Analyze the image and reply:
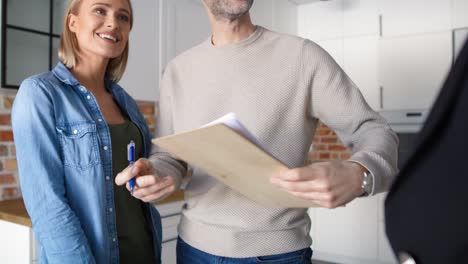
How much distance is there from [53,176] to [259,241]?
0.55 meters

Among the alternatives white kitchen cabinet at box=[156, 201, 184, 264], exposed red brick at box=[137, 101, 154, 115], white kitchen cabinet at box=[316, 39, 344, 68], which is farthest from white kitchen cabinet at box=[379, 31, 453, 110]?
white kitchen cabinet at box=[156, 201, 184, 264]

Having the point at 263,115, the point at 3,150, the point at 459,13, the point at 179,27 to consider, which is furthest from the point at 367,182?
the point at 459,13

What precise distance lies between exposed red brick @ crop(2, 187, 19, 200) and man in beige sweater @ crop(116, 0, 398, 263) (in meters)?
1.15

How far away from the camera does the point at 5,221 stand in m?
1.64

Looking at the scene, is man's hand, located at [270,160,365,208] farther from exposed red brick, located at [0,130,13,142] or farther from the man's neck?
exposed red brick, located at [0,130,13,142]

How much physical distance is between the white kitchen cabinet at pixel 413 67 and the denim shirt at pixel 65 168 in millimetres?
2789

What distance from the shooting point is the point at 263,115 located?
1.03 metres

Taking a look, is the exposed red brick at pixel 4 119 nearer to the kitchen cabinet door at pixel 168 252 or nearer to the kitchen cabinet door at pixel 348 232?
the kitchen cabinet door at pixel 168 252

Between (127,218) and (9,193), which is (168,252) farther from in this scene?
(127,218)

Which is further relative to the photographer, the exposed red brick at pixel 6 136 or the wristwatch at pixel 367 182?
the exposed red brick at pixel 6 136

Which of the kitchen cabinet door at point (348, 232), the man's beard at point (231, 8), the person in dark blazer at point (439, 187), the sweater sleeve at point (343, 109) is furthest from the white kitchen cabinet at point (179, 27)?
the person in dark blazer at point (439, 187)

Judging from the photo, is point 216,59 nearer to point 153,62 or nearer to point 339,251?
point 153,62

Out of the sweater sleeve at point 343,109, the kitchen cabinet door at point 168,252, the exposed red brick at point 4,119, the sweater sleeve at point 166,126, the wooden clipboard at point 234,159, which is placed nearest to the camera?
the wooden clipboard at point 234,159

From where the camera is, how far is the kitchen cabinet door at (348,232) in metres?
3.45
